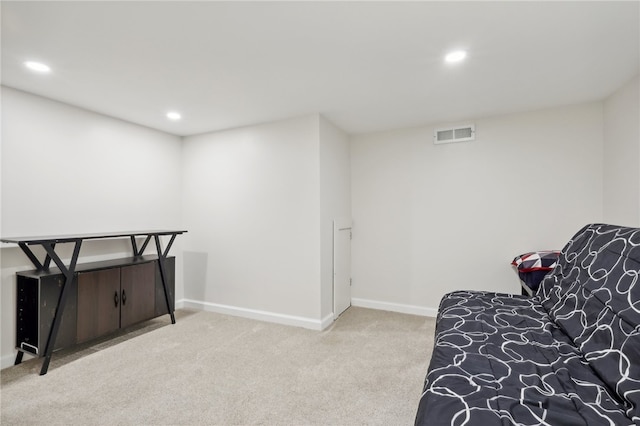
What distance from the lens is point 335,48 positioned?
1.94 m

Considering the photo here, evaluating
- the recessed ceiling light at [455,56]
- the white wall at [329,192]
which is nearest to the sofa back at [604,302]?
the recessed ceiling light at [455,56]

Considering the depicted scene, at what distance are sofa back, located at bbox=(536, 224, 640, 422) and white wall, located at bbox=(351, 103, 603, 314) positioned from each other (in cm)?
115

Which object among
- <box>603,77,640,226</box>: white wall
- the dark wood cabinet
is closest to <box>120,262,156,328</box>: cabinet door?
the dark wood cabinet

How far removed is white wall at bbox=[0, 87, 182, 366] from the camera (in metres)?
2.48

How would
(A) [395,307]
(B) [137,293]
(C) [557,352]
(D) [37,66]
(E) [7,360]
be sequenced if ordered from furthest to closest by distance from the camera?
(A) [395,307], (B) [137,293], (E) [7,360], (D) [37,66], (C) [557,352]

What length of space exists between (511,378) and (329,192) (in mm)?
2495

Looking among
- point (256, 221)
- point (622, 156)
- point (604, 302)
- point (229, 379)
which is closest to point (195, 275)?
point (256, 221)

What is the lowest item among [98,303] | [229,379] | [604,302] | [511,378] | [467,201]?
[229,379]

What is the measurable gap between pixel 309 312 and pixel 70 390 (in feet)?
6.61

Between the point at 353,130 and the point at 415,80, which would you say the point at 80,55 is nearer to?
the point at 415,80

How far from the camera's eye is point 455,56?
2.04 metres

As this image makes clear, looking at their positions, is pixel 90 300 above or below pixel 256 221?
below

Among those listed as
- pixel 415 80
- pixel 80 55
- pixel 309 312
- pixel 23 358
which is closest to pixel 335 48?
Result: pixel 415 80

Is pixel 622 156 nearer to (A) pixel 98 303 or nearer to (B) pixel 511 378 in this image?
(B) pixel 511 378
